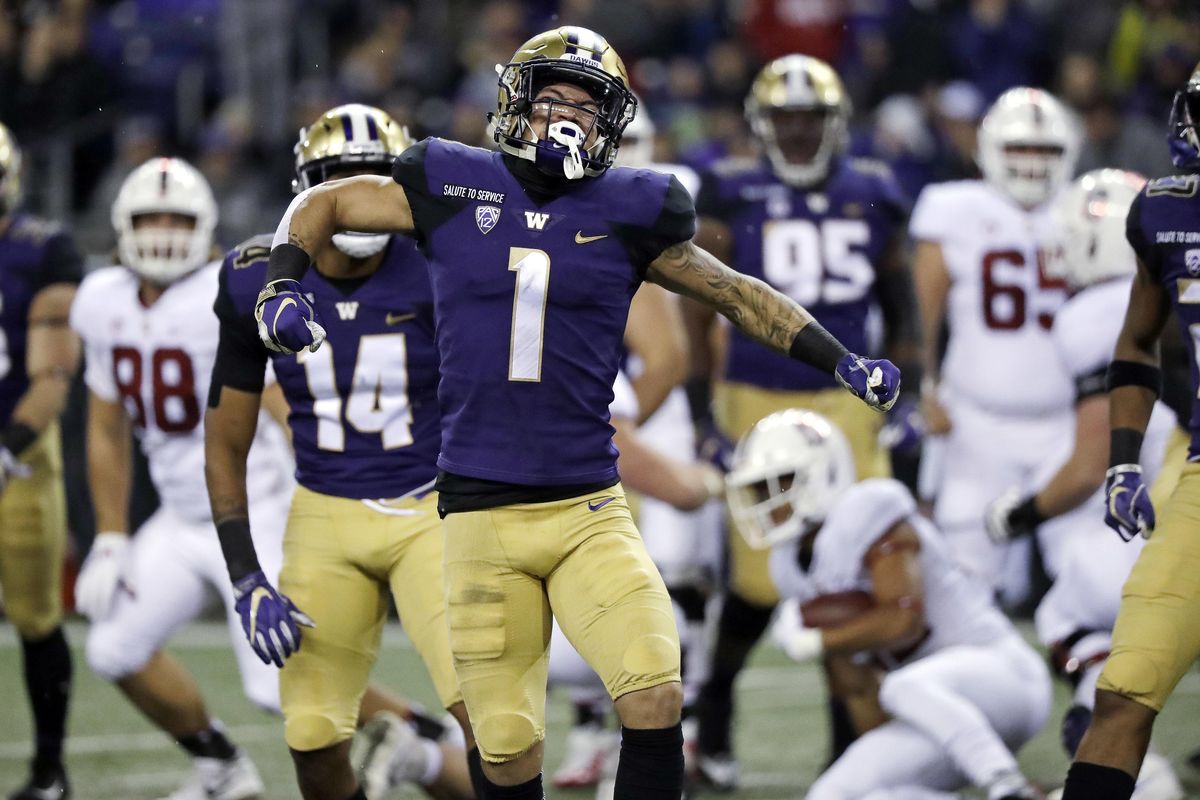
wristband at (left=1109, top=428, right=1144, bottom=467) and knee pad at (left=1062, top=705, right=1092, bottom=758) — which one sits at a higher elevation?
wristband at (left=1109, top=428, right=1144, bottom=467)

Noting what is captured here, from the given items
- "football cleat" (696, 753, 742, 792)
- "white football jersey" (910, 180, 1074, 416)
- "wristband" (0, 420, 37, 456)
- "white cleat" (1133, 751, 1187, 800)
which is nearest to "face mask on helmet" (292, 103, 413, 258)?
"wristband" (0, 420, 37, 456)

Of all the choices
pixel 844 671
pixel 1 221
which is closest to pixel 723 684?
pixel 844 671

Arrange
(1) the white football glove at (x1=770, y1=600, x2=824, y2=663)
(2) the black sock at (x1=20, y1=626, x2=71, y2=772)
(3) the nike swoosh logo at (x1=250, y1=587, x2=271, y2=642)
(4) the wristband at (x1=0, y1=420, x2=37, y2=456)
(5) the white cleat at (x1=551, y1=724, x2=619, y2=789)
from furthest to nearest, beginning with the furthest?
(5) the white cleat at (x1=551, y1=724, x2=619, y2=789) → (4) the wristband at (x1=0, y1=420, x2=37, y2=456) → (2) the black sock at (x1=20, y1=626, x2=71, y2=772) → (1) the white football glove at (x1=770, y1=600, x2=824, y2=663) → (3) the nike swoosh logo at (x1=250, y1=587, x2=271, y2=642)

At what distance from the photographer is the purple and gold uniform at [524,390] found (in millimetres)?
3711

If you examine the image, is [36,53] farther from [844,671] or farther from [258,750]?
[844,671]

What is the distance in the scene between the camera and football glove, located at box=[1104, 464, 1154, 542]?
4.14 meters

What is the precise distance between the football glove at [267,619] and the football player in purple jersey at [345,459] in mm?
22

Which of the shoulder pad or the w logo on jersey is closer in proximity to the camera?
the w logo on jersey

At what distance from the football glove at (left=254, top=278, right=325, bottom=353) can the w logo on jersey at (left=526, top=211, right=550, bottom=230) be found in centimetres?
46

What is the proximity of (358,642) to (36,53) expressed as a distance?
716cm

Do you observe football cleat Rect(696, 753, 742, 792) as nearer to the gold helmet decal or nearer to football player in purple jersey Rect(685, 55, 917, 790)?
football player in purple jersey Rect(685, 55, 917, 790)

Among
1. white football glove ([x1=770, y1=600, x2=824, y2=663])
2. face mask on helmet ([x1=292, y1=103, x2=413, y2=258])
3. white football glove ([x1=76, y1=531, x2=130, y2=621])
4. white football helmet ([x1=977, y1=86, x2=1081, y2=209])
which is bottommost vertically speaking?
white football glove ([x1=770, y1=600, x2=824, y2=663])

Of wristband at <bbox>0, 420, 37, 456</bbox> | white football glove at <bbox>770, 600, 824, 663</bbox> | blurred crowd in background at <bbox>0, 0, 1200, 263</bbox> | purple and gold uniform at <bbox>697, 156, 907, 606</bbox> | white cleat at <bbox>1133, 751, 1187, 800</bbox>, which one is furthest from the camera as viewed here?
blurred crowd in background at <bbox>0, 0, 1200, 263</bbox>

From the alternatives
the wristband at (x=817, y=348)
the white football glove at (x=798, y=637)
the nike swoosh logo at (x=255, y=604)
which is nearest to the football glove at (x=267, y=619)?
the nike swoosh logo at (x=255, y=604)
